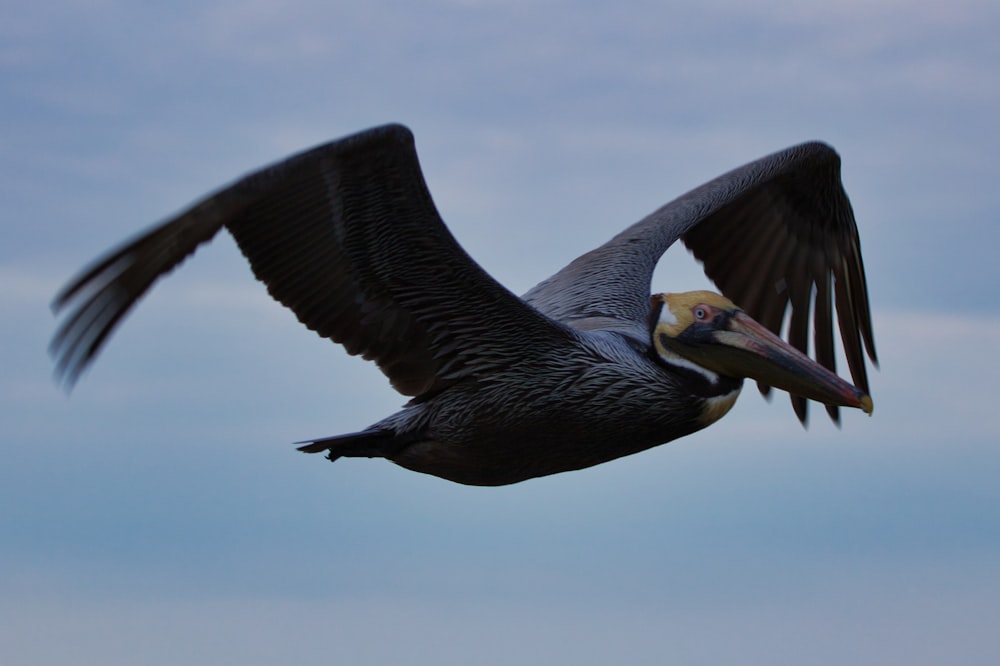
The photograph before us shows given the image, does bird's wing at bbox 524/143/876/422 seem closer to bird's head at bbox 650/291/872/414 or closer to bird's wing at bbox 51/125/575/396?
bird's head at bbox 650/291/872/414

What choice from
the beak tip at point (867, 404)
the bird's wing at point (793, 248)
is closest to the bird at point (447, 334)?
the beak tip at point (867, 404)

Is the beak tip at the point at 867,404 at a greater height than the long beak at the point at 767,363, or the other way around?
the long beak at the point at 767,363

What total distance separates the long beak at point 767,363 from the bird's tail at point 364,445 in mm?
1710

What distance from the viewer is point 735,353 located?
309 inches

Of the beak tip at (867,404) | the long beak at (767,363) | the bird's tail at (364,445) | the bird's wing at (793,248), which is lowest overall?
the bird's tail at (364,445)

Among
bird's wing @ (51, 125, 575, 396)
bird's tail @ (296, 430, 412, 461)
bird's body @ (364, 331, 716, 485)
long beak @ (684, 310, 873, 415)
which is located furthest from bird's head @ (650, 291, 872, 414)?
bird's tail @ (296, 430, 412, 461)

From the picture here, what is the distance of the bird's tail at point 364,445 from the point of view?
7.86m

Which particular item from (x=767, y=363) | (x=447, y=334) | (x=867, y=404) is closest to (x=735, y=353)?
(x=767, y=363)

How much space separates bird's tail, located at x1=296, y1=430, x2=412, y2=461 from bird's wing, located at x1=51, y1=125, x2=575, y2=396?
28cm

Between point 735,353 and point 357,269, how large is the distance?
2.06 m

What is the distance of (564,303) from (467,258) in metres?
1.89

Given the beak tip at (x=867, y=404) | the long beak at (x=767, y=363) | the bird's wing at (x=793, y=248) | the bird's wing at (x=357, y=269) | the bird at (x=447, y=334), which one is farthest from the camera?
the bird's wing at (x=793, y=248)

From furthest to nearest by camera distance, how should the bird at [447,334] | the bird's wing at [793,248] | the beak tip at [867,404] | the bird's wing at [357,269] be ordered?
the bird's wing at [793,248] → the beak tip at [867,404] → the bird at [447,334] → the bird's wing at [357,269]

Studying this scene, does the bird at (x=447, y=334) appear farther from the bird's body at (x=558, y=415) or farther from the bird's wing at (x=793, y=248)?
the bird's wing at (x=793, y=248)
